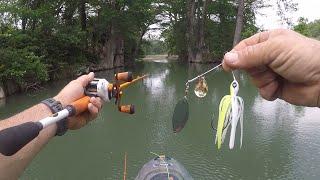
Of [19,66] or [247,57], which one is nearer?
[247,57]

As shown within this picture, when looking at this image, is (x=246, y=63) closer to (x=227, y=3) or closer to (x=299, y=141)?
(x=299, y=141)

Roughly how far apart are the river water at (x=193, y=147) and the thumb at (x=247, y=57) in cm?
318

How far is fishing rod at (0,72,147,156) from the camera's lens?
92cm

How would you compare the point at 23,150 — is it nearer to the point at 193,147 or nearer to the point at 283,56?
the point at 283,56

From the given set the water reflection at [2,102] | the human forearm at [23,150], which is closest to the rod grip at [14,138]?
the human forearm at [23,150]

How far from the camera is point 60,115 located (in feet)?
3.94

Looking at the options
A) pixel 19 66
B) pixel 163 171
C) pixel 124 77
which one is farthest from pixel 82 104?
pixel 19 66

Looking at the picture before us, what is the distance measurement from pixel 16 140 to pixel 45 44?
1579cm

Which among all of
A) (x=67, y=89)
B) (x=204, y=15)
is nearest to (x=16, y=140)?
(x=67, y=89)

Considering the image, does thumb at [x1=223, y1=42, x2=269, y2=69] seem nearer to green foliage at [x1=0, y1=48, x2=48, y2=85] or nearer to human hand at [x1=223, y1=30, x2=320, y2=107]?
human hand at [x1=223, y1=30, x2=320, y2=107]

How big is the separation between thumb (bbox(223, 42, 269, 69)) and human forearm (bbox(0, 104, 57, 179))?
63cm

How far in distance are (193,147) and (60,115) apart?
19.6 ft

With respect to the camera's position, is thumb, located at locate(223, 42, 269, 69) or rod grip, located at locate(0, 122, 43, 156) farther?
thumb, located at locate(223, 42, 269, 69)

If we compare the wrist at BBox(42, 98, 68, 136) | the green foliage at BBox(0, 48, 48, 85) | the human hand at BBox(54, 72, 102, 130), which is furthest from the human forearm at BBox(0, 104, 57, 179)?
the green foliage at BBox(0, 48, 48, 85)
